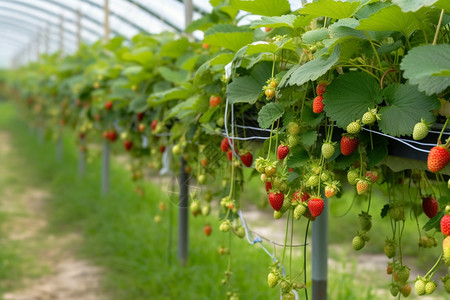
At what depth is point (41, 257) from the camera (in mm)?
4641

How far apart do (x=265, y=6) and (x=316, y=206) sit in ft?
2.20

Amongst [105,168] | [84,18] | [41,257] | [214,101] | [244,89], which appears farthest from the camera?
[84,18]

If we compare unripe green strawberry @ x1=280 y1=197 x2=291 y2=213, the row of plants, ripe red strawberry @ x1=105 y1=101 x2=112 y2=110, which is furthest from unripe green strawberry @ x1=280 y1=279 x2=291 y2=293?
ripe red strawberry @ x1=105 y1=101 x2=112 y2=110

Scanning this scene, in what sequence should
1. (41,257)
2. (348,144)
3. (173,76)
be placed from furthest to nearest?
1. (41,257)
2. (173,76)
3. (348,144)

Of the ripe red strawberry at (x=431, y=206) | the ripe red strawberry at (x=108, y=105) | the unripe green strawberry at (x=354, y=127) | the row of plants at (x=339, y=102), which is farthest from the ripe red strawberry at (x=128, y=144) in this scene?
the unripe green strawberry at (x=354, y=127)

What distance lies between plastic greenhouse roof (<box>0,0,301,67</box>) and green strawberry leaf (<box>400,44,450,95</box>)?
3.14 feet

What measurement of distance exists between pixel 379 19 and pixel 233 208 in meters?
1.01

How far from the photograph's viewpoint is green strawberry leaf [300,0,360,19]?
46.3 inches

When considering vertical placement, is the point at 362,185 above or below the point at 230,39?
below

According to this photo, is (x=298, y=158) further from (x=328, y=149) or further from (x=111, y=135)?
(x=111, y=135)

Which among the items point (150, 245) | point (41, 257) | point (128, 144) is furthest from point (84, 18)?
point (128, 144)

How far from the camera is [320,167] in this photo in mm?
1355

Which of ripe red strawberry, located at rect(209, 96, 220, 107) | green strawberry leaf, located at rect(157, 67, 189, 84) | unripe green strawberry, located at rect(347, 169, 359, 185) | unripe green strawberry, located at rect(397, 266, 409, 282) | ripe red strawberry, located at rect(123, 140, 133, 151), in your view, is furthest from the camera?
ripe red strawberry, located at rect(123, 140, 133, 151)

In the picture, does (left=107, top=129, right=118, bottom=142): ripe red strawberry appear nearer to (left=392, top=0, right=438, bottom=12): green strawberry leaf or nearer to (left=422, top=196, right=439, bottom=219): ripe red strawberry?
(left=422, top=196, right=439, bottom=219): ripe red strawberry
